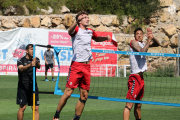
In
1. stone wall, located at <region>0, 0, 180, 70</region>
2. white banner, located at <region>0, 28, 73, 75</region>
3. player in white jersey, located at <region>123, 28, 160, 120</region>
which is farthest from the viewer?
stone wall, located at <region>0, 0, 180, 70</region>

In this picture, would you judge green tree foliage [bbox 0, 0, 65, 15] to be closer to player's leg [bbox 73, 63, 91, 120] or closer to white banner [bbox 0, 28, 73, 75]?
white banner [bbox 0, 28, 73, 75]

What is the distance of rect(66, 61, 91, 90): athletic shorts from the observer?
20.1 ft

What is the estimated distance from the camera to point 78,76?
6152 millimetres

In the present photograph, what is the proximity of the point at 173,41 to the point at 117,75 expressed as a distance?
752 cm

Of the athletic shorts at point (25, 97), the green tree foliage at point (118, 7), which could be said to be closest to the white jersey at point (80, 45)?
the athletic shorts at point (25, 97)

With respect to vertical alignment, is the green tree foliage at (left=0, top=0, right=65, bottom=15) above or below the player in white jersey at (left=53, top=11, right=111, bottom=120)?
above

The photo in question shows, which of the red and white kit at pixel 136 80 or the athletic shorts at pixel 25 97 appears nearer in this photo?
the red and white kit at pixel 136 80

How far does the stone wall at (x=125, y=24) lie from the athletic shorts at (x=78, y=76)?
→ 1912 cm

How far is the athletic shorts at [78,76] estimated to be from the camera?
6.13 meters

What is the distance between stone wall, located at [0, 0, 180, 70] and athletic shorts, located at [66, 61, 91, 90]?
62.7 ft

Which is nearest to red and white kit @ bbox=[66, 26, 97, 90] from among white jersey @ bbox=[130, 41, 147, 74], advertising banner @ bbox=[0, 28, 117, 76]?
white jersey @ bbox=[130, 41, 147, 74]

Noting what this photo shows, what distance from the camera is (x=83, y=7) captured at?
1124 inches

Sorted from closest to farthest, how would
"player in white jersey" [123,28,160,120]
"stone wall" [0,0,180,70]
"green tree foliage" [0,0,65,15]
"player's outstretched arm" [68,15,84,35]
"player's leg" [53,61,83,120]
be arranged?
"player's outstretched arm" [68,15,84,35] → "player's leg" [53,61,83,120] → "player in white jersey" [123,28,160,120] → "stone wall" [0,0,180,70] → "green tree foliage" [0,0,65,15]

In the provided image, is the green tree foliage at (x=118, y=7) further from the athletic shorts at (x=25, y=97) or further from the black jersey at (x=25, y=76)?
the athletic shorts at (x=25, y=97)
